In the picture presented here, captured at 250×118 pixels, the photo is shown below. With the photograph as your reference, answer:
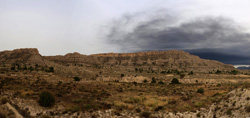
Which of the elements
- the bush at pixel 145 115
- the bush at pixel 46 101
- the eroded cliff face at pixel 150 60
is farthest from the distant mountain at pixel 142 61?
the bush at pixel 145 115

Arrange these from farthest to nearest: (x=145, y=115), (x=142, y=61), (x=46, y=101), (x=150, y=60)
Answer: (x=142, y=61) → (x=150, y=60) → (x=46, y=101) → (x=145, y=115)

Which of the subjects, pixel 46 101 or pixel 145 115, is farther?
pixel 46 101

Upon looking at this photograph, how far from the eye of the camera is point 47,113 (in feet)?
41.8

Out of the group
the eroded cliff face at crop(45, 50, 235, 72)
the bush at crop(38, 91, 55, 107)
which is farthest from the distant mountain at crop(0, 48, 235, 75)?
the bush at crop(38, 91, 55, 107)

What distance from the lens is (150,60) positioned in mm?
127125

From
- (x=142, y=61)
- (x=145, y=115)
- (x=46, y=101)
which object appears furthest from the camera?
(x=142, y=61)

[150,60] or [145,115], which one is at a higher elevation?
[150,60]

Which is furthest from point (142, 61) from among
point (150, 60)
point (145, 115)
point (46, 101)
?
point (46, 101)

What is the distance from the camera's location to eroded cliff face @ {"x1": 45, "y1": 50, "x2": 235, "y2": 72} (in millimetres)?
109994

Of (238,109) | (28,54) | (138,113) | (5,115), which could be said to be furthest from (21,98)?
(28,54)

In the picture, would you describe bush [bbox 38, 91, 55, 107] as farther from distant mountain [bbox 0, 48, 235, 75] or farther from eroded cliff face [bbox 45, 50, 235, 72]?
eroded cliff face [bbox 45, 50, 235, 72]

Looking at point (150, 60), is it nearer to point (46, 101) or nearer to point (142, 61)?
point (142, 61)

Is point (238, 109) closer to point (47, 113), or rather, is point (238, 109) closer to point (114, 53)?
point (47, 113)

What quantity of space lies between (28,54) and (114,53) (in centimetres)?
8650
